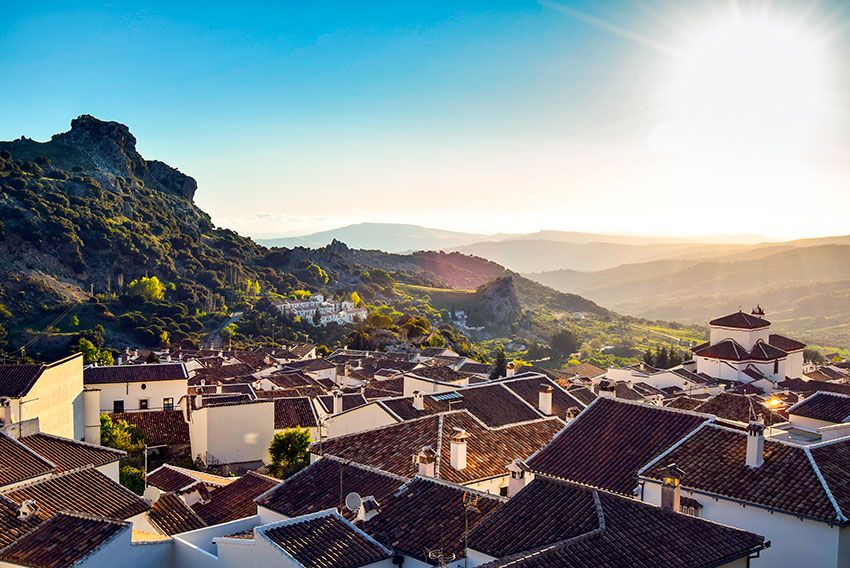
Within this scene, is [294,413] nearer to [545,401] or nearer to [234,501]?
[545,401]

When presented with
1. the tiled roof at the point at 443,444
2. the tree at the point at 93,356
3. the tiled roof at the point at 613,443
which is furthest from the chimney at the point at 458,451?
the tree at the point at 93,356

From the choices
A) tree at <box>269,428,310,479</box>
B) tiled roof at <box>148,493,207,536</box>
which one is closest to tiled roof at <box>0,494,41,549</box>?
tiled roof at <box>148,493,207,536</box>

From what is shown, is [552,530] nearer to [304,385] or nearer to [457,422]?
[457,422]

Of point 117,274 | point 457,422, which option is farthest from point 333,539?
point 117,274

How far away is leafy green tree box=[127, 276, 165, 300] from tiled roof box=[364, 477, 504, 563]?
288 feet

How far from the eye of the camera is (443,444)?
19297 millimetres

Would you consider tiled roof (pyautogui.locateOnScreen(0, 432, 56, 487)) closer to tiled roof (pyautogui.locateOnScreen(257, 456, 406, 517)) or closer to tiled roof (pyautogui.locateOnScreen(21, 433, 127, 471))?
tiled roof (pyautogui.locateOnScreen(21, 433, 127, 471))

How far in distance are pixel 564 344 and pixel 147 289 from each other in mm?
57212

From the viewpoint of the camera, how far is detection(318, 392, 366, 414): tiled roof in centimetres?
3438

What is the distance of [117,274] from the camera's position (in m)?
106

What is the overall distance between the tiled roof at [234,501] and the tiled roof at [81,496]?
2215mm

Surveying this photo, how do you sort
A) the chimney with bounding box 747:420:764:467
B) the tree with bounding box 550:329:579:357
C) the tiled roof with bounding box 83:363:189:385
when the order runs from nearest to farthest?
1. the chimney with bounding box 747:420:764:467
2. the tiled roof with bounding box 83:363:189:385
3. the tree with bounding box 550:329:579:357

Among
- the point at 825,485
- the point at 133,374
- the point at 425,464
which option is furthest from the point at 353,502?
the point at 133,374

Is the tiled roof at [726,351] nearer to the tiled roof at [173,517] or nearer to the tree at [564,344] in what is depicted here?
the tiled roof at [173,517]
